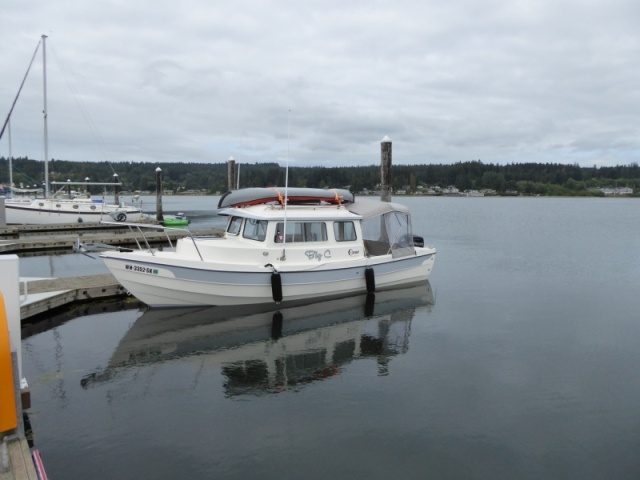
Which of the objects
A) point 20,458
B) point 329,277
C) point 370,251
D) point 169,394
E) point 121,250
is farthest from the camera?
point 370,251

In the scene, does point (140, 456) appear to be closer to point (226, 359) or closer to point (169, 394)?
point (169, 394)

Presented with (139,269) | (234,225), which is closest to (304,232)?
(234,225)

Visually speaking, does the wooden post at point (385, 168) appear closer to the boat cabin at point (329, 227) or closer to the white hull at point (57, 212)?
the boat cabin at point (329, 227)

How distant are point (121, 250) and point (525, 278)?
15442 millimetres

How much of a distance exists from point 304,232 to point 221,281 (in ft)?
9.44

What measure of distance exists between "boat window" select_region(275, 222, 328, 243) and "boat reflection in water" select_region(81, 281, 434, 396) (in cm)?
199

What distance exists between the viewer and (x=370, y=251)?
1697 centimetres

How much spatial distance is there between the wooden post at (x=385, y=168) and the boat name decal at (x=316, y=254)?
26.5 feet

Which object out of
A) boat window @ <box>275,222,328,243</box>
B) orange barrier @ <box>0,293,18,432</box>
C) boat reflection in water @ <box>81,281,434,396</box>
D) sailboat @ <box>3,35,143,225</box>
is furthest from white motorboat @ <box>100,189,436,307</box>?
sailboat @ <box>3,35,143,225</box>

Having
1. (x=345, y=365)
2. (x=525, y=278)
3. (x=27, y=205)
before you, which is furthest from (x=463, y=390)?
(x=27, y=205)

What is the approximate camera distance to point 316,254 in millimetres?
14469

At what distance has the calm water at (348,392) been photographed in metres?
6.65

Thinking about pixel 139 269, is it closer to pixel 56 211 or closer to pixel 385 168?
pixel 385 168

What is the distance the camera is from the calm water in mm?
6648
